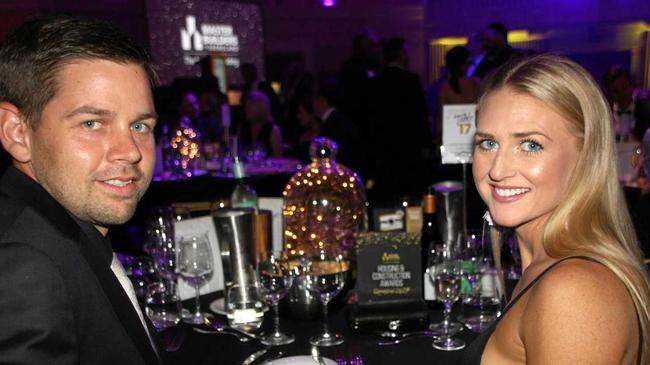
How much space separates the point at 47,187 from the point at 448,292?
3.74ft

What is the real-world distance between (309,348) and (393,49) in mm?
3614

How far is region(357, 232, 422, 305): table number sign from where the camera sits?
6.08 ft

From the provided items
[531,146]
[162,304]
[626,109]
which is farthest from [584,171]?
[626,109]

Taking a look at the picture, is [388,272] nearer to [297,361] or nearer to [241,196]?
[297,361]

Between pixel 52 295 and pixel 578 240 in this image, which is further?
pixel 578 240

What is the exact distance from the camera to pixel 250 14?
11414 millimetres

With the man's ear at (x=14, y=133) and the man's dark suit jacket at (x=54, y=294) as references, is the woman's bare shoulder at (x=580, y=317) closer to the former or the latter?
the man's dark suit jacket at (x=54, y=294)

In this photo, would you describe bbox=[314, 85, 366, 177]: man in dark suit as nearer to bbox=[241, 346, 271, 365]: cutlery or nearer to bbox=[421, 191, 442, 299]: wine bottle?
bbox=[421, 191, 442, 299]: wine bottle

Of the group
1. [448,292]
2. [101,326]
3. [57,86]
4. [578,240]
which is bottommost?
[448,292]

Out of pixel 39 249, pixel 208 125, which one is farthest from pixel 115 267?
pixel 208 125

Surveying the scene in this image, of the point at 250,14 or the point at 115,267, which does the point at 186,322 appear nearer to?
the point at 115,267

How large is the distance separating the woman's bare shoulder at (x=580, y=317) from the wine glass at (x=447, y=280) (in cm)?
54

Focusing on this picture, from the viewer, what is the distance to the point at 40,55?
1259 millimetres

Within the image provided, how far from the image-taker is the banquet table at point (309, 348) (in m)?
1.62
